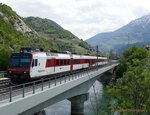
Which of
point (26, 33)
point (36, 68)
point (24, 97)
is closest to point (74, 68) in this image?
point (36, 68)

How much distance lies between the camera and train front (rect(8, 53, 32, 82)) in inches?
1347

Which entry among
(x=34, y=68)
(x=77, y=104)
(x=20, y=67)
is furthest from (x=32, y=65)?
(x=77, y=104)

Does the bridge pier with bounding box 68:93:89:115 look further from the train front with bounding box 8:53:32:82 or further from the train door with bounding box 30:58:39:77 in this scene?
the train front with bounding box 8:53:32:82

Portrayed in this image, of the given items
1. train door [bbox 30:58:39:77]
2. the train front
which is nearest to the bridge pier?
train door [bbox 30:58:39:77]

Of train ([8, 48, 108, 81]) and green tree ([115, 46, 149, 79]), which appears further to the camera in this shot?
green tree ([115, 46, 149, 79])

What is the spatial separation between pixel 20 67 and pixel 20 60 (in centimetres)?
76

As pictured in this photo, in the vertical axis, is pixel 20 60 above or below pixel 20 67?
above

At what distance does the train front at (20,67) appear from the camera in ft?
112

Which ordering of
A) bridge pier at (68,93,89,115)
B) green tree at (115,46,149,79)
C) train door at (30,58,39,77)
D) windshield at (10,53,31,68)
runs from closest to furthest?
windshield at (10,53,31,68) < train door at (30,58,39,77) < bridge pier at (68,93,89,115) < green tree at (115,46,149,79)

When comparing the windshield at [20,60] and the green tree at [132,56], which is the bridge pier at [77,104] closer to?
the windshield at [20,60]

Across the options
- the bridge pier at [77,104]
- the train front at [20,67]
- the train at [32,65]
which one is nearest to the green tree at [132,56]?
the bridge pier at [77,104]

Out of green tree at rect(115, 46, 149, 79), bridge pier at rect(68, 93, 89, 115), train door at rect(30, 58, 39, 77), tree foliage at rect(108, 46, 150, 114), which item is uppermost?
green tree at rect(115, 46, 149, 79)

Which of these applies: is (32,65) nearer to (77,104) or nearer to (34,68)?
(34,68)

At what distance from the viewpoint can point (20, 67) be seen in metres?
34.7
